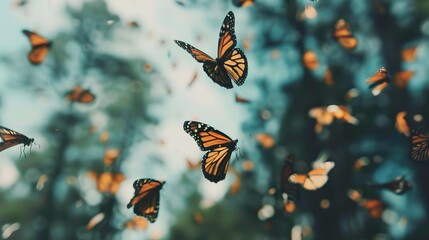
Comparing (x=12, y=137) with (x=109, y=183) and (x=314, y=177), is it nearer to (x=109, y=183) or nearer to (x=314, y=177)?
(x=314, y=177)

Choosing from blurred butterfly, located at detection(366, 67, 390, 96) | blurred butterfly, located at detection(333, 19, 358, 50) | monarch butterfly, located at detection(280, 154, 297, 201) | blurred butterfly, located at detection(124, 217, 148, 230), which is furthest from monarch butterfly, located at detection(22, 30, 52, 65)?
blurred butterfly, located at detection(366, 67, 390, 96)

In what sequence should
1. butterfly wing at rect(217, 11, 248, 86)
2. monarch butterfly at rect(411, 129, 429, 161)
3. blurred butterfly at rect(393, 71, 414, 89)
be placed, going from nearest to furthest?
monarch butterfly at rect(411, 129, 429, 161) < butterfly wing at rect(217, 11, 248, 86) < blurred butterfly at rect(393, 71, 414, 89)

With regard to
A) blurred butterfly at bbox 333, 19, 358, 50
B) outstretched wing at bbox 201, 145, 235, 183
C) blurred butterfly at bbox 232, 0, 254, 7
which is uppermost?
blurred butterfly at bbox 333, 19, 358, 50

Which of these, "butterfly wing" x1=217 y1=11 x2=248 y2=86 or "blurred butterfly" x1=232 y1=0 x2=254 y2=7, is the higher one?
"blurred butterfly" x1=232 y1=0 x2=254 y2=7

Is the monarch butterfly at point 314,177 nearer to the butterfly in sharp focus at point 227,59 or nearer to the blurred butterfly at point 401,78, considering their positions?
the butterfly in sharp focus at point 227,59

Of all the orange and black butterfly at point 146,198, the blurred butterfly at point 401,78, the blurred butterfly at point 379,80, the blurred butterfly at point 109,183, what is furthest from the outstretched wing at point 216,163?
the blurred butterfly at point 401,78

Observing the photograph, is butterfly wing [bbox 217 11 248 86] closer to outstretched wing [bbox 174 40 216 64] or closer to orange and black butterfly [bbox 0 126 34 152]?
outstretched wing [bbox 174 40 216 64]

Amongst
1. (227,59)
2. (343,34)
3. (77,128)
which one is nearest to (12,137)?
(227,59)
